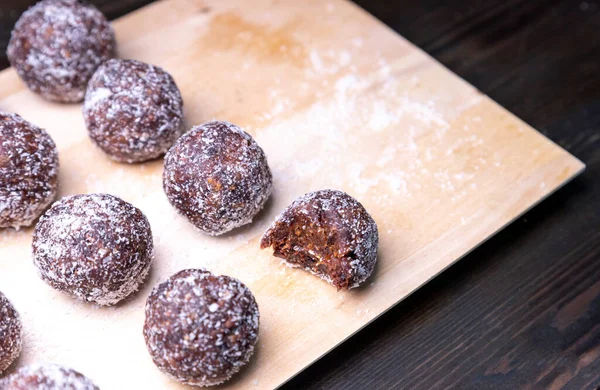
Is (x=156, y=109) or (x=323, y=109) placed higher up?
(x=156, y=109)

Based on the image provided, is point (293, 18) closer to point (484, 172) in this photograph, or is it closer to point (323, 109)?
point (323, 109)

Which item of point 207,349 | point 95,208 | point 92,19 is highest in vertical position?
point 92,19

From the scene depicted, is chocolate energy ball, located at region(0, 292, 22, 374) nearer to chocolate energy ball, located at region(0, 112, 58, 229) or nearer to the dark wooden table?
chocolate energy ball, located at region(0, 112, 58, 229)

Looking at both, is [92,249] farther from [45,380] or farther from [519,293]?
[519,293]

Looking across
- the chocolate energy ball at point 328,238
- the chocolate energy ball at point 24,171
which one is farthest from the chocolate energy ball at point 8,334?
the chocolate energy ball at point 328,238

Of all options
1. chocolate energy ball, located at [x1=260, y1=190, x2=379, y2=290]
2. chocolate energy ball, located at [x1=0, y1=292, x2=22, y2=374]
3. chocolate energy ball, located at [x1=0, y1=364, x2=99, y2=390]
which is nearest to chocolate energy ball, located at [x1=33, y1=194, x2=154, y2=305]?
chocolate energy ball, located at [x1=0, y1=292, x2=22, y2=374]

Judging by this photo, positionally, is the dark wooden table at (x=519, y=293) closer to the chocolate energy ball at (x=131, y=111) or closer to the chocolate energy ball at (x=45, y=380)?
the chocolate energy ball at (x=45, y=380)

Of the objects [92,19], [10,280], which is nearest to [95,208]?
[10,280]
